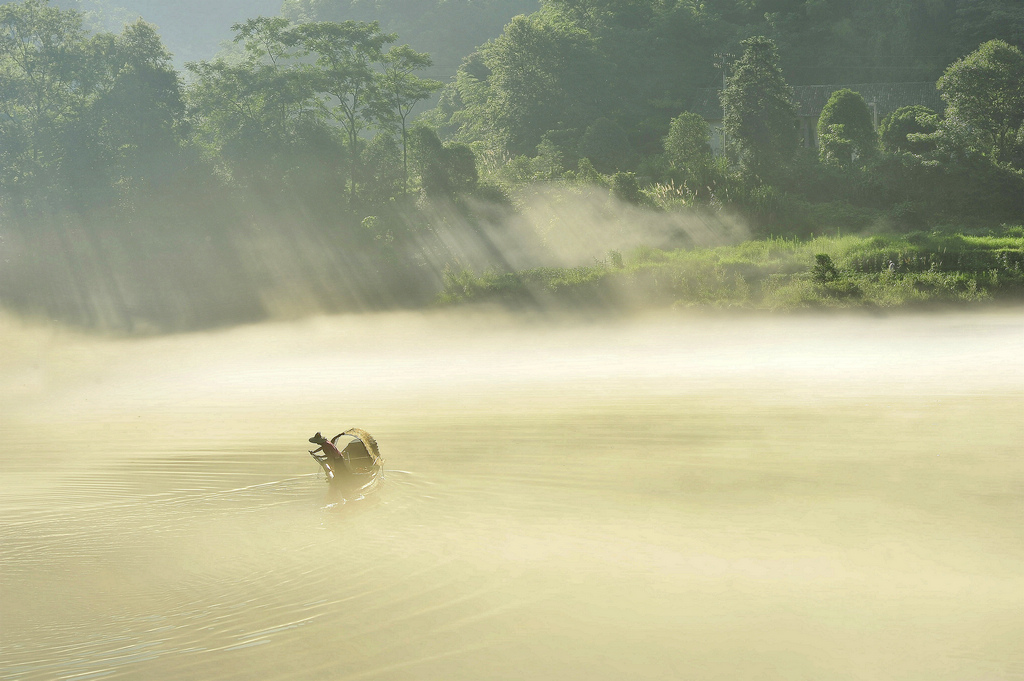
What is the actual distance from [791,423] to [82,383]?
13065mm

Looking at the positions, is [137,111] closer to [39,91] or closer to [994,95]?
[39,91]

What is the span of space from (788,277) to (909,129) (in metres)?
11.1

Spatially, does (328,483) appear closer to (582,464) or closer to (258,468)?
(258,468)

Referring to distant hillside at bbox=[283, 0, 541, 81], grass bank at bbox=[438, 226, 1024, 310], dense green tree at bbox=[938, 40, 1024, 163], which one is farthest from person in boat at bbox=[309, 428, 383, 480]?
distant hillside at bbox=[283, 0, 541, 81]

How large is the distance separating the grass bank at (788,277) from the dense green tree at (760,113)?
5.08 meters

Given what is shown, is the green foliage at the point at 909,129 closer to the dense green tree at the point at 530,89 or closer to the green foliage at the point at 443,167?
the dense green tree at the point at 530,89

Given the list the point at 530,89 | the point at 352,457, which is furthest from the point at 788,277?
the point at 530,89

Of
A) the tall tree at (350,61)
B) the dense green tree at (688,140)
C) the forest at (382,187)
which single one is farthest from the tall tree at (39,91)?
the dense green tree at (688,140)

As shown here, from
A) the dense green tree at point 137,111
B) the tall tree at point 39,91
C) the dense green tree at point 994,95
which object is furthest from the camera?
the dense green tree at point 137,111

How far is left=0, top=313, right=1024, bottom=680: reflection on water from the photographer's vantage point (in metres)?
5.95

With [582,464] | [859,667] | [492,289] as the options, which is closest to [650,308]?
[492,289]

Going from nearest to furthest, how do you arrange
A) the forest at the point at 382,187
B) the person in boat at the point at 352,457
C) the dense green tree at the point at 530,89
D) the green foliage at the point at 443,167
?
1. the person in boat at the point at 352,457
2. the forest at the point at 382,187
3. the green foliage at the point at 443,167
4. the dense green tree at the point at 530,89

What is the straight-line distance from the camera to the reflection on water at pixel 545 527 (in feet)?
19.5

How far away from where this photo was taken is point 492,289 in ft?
72.5
